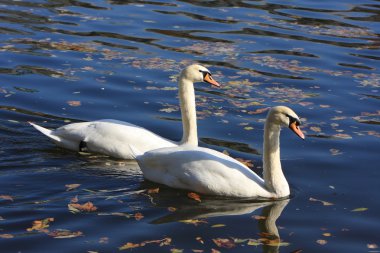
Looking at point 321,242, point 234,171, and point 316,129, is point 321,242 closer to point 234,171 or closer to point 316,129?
→ point 234,171

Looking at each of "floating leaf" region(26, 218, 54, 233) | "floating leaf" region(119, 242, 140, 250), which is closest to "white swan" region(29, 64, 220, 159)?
"floating leaf" region(26, 218, 54, 233)

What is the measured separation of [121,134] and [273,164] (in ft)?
7.19

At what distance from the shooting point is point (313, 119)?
1377 centimetres

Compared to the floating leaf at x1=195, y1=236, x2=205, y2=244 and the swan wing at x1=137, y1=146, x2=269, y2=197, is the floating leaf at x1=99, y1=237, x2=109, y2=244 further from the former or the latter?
the swan wing at x1=137, y1=146, x2=269, y2=197

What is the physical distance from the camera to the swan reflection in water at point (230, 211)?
31.9ft

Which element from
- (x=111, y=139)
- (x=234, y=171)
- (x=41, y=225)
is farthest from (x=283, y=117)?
(x=41, y=225)

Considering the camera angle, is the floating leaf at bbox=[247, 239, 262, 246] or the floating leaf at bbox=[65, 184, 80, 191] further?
the floating leaf at bbox=[65, 184, 80, 191]

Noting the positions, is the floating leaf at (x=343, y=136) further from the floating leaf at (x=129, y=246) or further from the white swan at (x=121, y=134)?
the floating leaf at (x=129, y=246)

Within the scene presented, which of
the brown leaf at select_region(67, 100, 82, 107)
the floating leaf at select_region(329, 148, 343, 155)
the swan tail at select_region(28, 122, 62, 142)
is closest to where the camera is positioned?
the swan tail at select_region(28, 122, 62, 142)

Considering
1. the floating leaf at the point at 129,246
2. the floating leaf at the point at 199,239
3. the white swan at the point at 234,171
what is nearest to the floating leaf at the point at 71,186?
the white swan at the point at 234,171

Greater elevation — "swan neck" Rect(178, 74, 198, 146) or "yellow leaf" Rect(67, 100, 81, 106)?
"swan neck" Rect(178, 74, 198, 146)

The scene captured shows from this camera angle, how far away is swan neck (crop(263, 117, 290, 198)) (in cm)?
1063

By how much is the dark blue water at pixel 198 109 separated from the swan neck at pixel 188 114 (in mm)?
621

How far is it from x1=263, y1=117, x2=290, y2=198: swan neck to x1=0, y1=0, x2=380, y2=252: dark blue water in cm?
18
